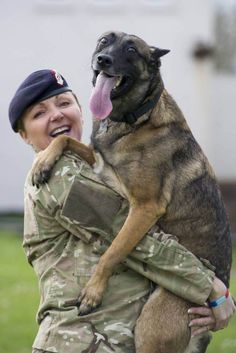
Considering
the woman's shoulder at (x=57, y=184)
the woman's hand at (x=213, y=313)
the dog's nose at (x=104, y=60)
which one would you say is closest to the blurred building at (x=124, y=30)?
the dog's nose at (x=104, y=60)

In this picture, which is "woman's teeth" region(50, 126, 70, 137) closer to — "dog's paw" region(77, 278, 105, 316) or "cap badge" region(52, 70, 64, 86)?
"cap badge" region(52, 70, 64, 86)

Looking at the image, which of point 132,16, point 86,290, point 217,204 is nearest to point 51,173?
point 86,290

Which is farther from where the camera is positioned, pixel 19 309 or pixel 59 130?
pixel 19 309

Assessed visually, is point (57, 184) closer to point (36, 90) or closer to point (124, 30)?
point (36, 90)

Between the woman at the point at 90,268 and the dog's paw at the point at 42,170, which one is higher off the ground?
the dog's paw at the point at 42,170

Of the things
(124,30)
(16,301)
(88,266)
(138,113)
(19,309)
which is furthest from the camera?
(124,30)

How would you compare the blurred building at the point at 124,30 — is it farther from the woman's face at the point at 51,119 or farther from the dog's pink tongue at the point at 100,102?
the dog's pink tongue at the point at 100,102

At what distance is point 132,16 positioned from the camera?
16.3 meters

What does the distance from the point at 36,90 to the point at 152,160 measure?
589 mm

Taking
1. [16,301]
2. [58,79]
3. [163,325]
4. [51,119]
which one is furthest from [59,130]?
[16,301]

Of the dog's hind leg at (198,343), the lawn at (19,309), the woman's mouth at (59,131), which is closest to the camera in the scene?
the dog's hind leg at (198,343)

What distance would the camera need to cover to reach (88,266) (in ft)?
13.8

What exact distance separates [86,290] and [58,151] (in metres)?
0.62

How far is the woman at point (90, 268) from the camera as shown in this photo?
4066mm
